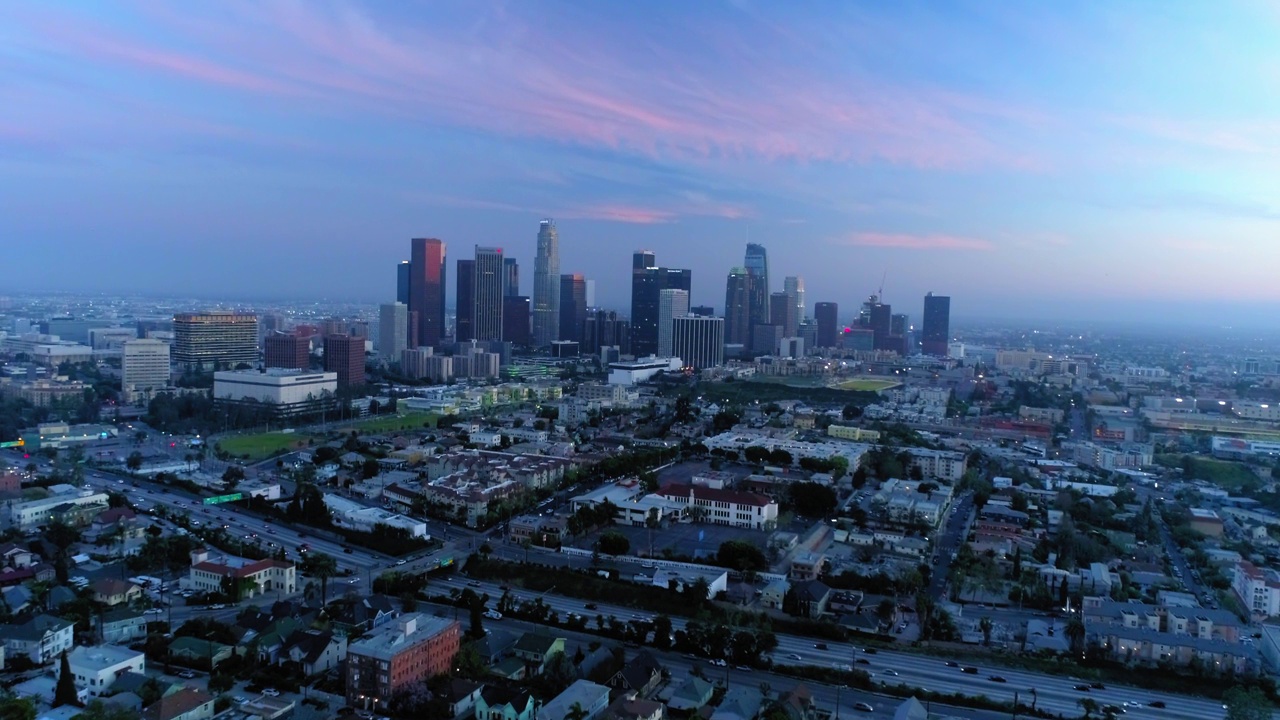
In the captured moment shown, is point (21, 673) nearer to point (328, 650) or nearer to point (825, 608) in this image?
point (328, 650)

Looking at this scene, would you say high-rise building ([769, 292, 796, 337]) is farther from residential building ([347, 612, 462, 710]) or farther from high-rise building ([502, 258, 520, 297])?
residential building ([347, 612, 462, 710])

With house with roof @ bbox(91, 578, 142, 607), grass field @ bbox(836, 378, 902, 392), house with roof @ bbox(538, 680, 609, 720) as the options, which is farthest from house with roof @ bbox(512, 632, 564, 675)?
grass field @ bbox(836, 378, 902, 392)

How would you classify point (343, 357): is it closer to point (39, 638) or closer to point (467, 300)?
point (467, 300)

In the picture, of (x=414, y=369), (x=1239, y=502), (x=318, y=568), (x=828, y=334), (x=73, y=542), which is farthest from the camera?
(x=828, y=334)

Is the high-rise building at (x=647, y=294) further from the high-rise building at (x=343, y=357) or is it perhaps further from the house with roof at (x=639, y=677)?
the house with roof at (x=639, y=677)

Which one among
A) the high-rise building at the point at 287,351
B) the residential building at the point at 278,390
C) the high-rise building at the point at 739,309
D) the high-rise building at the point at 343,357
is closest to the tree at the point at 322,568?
the residential building at the point at 278,390

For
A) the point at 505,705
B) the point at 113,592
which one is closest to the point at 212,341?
the point at 113,592

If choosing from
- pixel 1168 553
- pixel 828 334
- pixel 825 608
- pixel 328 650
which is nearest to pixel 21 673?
pixel 328 650
